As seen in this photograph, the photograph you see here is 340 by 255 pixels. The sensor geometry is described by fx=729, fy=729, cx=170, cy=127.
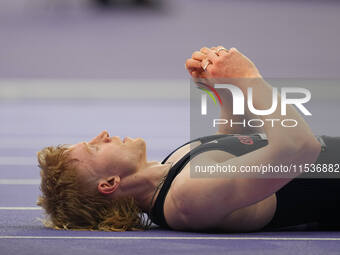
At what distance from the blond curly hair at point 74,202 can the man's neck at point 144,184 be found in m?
0.04

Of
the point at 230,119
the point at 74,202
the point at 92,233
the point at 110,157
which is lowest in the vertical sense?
the point at 92,233

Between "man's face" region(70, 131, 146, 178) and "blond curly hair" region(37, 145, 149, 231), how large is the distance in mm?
52

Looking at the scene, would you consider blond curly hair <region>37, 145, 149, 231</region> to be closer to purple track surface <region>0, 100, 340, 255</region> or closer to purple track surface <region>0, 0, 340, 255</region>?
purple track surface <region>0, 100, 340, 255</region>

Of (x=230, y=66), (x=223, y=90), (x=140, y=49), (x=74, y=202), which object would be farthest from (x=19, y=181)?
(x=140, y=49)

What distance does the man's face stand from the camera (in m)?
3.32

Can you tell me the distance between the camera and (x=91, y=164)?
3322 mm

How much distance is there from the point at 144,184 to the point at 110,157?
0.65 feet

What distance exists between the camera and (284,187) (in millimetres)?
3236

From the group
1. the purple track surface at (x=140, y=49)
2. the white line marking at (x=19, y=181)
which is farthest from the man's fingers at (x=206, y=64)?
the purple track surface at (x=140, y=49)

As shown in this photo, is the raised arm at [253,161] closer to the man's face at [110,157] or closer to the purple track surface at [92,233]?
the purple track surface at [92,233]

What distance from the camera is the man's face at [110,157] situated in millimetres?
3318

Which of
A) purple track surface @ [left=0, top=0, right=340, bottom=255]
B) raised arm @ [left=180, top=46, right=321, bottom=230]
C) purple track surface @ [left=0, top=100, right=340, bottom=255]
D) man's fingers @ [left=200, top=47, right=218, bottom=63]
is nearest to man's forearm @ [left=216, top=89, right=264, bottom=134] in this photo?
man's fingers @ [left=200, top=47, right=218, bottom=63]

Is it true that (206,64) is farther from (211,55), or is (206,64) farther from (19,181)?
(19,181)

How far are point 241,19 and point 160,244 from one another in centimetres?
1271
